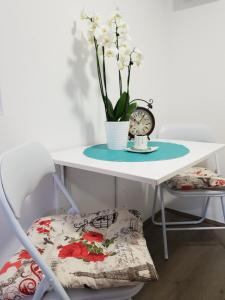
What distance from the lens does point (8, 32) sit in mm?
1028

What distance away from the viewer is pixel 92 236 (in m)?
0.94

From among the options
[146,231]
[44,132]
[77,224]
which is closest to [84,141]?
[44,132]

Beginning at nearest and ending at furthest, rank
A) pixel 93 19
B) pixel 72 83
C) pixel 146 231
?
pixel 93 19 → pixel 72 83 → pixel 146 231

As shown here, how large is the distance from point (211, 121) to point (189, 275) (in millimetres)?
1122

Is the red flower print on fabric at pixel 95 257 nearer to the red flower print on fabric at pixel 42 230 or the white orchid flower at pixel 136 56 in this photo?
the red flower print on fabric at pixel 42 230

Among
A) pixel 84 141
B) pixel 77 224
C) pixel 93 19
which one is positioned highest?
pixel 93 19

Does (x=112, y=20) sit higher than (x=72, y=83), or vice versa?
(x=112, y=20)

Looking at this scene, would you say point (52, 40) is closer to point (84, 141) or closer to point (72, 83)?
point (72, 83)

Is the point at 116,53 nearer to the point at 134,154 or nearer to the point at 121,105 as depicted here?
the point at 121,105

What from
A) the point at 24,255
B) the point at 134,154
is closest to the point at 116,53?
the point at 134,154

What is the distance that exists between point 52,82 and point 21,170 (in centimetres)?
55

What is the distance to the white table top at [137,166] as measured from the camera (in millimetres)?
839

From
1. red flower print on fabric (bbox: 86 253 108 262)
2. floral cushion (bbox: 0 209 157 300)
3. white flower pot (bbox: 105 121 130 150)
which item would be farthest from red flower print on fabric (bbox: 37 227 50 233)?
white flower pot (bbox: 105 121 130 150)

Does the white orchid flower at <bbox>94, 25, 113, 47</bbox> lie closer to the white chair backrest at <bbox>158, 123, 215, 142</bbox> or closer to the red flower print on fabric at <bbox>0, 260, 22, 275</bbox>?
the white chair backrest at <bbox>158, 123, 215, 142</bbox>
